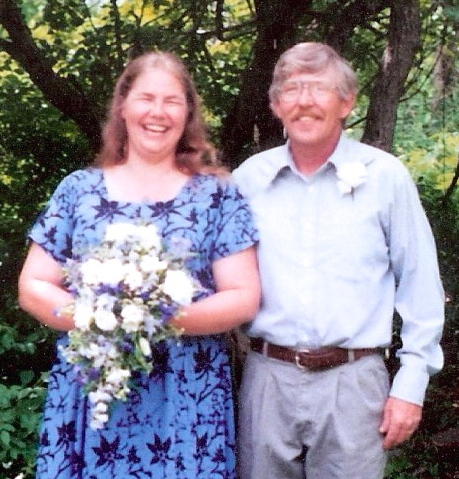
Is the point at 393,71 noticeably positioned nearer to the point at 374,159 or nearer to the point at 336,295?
the point at 374,159

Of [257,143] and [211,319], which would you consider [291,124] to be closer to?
[211,319]

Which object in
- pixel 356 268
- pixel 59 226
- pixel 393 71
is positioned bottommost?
pixel 356 268

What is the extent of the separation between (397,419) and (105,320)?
1037mm

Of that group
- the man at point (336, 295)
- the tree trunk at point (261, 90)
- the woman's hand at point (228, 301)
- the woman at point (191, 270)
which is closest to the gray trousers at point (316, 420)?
the man at point (336, 295)

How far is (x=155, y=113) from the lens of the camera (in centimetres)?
306

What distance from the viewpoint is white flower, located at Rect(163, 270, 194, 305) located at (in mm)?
2680

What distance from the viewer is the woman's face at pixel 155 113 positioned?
10.1 feet

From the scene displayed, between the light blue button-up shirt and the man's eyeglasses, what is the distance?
206 mm

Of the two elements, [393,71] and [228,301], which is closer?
[228,301]

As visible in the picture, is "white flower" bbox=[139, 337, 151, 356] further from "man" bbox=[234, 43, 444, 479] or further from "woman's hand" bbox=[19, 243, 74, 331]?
"man" bbox=[234, 43, 444, 479]

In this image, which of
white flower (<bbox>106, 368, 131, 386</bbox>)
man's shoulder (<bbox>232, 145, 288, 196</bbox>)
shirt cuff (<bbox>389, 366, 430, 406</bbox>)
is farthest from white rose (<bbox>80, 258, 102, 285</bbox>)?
shirt cuff (<bbox>389, 366, 430, 406</bbox>)

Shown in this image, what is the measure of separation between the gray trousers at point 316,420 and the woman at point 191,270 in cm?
13

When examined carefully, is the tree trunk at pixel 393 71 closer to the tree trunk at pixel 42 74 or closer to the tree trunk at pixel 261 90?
the tree trunk at pixel 261 90

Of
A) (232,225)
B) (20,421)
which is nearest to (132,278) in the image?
(232,225)
